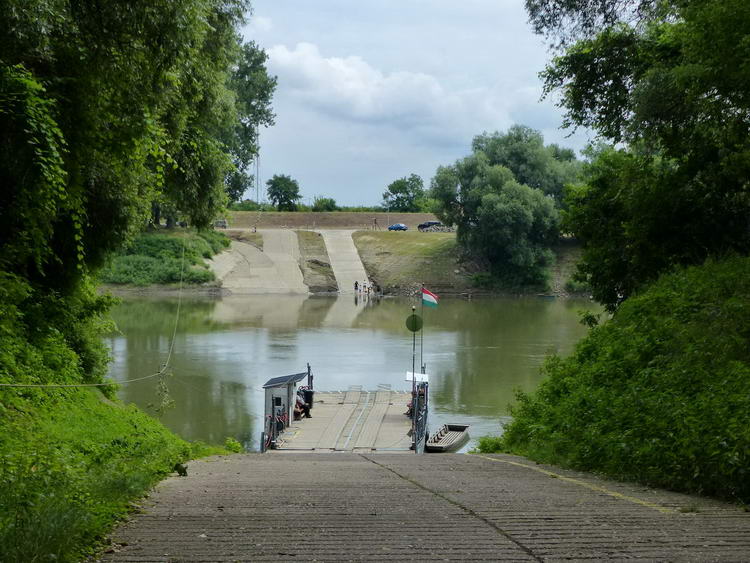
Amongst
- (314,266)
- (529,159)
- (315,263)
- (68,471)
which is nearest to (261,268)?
(314,266)

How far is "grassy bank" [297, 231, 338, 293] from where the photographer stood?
6500 cm

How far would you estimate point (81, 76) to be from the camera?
8906 millimetres

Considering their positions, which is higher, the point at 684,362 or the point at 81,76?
the point at 81,76

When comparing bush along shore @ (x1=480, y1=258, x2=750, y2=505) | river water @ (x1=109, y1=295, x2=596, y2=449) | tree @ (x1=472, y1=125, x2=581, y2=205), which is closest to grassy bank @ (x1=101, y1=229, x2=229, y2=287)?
river water @ (x1=109, y1=295, x2=596, y2=449)

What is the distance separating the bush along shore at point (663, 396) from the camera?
7.34 metres

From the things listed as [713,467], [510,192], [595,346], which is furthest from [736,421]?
[510,192]

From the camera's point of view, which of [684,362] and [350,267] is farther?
[350,267]

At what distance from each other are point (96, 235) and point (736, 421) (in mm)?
10125

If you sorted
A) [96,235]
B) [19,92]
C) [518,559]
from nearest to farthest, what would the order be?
[518,559], [19,92], [96,235]

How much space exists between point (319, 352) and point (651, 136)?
21.2 metres

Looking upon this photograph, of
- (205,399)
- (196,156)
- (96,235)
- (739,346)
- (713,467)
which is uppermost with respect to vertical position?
(196,156)

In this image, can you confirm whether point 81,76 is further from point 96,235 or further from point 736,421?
point 736,421

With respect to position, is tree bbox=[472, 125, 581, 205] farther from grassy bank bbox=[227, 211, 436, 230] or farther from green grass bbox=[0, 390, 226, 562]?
green grass bbox=[0, 390, 226, 562]

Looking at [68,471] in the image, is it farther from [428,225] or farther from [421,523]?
[428,225]
